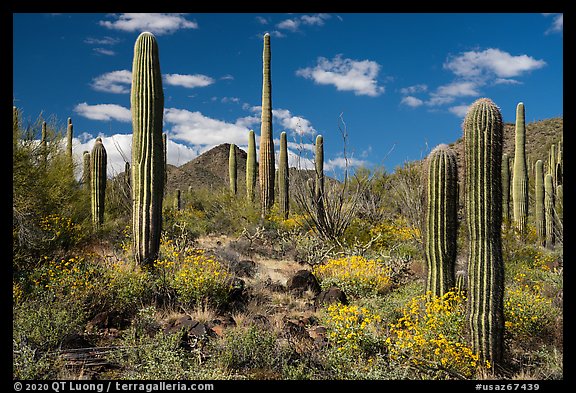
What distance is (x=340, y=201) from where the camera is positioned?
45.2 feet

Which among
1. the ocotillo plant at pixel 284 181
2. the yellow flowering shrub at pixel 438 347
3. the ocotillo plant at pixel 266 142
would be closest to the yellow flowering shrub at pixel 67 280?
the yellow flowering shrub at pixel 438 347

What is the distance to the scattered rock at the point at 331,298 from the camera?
8.63 metres

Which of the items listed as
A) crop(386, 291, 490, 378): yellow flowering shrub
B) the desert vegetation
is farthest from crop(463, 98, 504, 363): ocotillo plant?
crop(386, 291, 490, 378): yellow flowering shrub

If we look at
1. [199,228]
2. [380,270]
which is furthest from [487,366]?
[199,228]

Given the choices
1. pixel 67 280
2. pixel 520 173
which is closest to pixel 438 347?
pixel 67 280

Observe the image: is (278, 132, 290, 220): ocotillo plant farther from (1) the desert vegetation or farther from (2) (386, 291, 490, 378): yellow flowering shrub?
(2) (386, 291, 490, 378): yellow flowering shrub

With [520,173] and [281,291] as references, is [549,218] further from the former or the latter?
[281,291]

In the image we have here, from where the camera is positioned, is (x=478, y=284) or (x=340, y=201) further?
(x=340, y=201)

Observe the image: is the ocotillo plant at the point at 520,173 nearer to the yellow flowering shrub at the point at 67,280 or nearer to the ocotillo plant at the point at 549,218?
the ocotillo plant at the point at 549,218

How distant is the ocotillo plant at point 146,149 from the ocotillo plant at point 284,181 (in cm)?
881

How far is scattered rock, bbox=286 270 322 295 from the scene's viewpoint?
369 inches

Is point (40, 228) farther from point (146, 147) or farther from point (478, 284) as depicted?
point (478, 284)

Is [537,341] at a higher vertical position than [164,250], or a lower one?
lower
